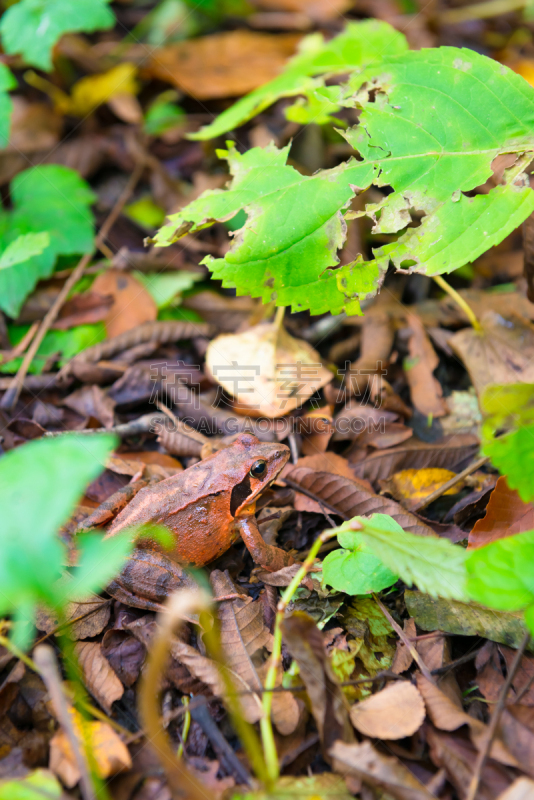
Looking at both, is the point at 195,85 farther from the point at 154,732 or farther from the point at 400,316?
the point at 154,732

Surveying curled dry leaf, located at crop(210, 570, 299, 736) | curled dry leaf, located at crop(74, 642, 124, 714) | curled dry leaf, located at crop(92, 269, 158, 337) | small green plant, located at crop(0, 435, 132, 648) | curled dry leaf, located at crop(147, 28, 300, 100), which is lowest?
curled dry leaf, located at crop(74, 642, 124, 714)

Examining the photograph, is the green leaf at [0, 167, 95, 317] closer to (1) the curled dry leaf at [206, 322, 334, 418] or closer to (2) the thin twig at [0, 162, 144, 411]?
(2) the thin twig at [0, 162, 144, 411]

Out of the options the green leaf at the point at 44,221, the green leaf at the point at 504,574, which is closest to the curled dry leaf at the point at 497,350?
the green leaf at the point at 504,574

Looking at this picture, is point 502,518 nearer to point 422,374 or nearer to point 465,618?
point 465,618

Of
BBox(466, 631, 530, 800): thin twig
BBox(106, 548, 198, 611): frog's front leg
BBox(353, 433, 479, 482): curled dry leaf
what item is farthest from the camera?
BBox(353, 433, 479, 482): curled dry leaf

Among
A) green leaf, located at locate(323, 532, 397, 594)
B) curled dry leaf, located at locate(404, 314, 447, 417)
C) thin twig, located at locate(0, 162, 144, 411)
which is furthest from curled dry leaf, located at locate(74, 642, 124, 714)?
curled dry leaf, located at locate(404, 314, 447, 417)

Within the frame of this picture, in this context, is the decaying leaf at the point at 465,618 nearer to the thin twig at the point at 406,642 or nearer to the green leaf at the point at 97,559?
the thin twig at the point at 406,642

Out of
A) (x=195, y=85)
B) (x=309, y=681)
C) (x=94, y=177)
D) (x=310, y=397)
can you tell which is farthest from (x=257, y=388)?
(x=195, y=85)

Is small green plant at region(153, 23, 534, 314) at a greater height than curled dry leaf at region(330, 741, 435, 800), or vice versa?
small green plant at region(153, 23, 534, 314)
